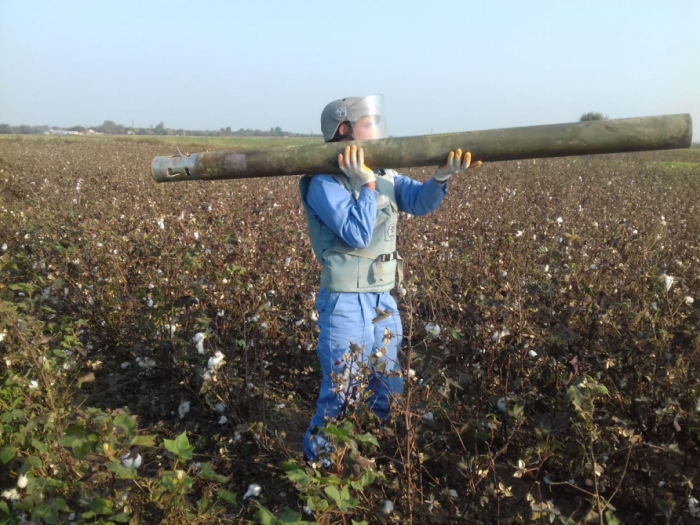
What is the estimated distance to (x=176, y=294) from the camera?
3391mm

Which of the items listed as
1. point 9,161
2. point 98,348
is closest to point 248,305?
point 98,348

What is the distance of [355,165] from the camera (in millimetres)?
2297

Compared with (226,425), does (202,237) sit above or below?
above

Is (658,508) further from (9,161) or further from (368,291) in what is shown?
(9,161)

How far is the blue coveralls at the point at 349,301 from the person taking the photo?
7.50ft

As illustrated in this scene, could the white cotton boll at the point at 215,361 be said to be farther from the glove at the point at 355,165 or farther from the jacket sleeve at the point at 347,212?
the glove at the point at 355,165

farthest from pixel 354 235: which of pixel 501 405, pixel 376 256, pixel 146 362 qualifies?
pixel 146 362

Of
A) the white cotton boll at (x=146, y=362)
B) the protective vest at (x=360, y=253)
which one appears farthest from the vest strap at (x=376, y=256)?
the white cotton boll at (x=146, y=362)

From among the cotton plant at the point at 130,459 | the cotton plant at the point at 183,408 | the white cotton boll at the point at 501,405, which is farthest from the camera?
the cotton plant at the point at 183,408

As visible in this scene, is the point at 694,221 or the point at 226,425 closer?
the point at 226,425

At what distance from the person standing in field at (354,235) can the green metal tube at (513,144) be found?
0.06 metres

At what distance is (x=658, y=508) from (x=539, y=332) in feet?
2.52

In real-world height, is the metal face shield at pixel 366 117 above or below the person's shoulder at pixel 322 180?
above

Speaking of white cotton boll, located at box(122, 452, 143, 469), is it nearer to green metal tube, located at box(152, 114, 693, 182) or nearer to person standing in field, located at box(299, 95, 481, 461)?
person standing in field, located at box(299, 95, 481, 461)
